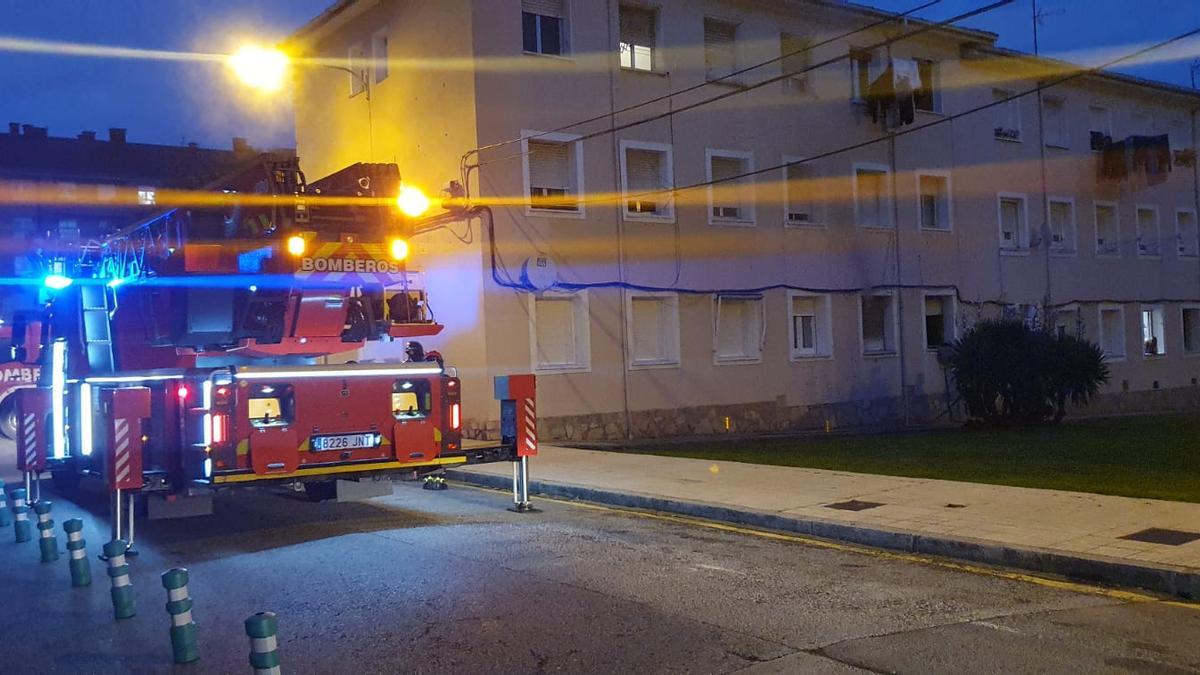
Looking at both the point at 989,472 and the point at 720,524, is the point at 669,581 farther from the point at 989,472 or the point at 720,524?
the point at 989,472

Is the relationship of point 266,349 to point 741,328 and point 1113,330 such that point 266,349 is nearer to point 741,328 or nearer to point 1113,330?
point 741,328

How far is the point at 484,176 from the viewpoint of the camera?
20219mm

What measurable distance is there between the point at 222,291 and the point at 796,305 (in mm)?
17158

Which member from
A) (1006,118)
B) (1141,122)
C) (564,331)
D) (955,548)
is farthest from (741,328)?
(1141,122)

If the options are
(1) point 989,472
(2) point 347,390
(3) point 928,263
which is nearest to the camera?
(2) point 347,390

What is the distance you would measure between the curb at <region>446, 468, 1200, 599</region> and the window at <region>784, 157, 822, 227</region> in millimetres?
13745

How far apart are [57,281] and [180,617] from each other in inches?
306

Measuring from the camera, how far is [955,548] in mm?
8828

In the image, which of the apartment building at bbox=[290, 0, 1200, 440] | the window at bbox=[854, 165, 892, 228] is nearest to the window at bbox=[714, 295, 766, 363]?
the apartment building at bbox=[290, 0, 1200, 440]

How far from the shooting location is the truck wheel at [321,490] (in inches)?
411

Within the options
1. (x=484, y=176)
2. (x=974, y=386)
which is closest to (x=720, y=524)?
(x=484, y=176)

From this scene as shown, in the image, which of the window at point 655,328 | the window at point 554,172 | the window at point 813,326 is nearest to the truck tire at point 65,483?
the window at point 554,172

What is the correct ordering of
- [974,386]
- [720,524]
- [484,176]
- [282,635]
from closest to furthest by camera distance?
[282,635], [720,524], [484,176], [974,386]

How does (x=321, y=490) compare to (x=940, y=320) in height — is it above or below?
below
